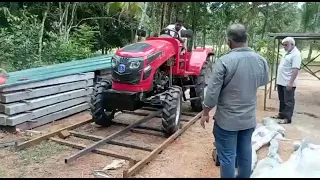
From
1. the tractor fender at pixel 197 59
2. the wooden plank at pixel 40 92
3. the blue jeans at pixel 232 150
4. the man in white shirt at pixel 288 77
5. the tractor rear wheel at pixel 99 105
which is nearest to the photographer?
Result: the blue jeans at pixel 232 150

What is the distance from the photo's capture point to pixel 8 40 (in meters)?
8.21

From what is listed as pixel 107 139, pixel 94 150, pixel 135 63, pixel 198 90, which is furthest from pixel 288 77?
pixel 94 150

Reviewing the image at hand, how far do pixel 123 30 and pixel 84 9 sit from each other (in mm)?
2034

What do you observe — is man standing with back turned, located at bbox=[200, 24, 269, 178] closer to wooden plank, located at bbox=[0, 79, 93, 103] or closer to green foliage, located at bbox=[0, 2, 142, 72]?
wooden plank, located at bbox=[0, 79, 93, 103]

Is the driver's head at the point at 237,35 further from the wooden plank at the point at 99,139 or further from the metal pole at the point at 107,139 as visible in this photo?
the metal pole at the point at 107,139

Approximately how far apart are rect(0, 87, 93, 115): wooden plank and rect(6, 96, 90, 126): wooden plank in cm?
6

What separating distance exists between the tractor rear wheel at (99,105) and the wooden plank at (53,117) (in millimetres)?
861

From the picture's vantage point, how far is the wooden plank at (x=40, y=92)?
5.07 metres

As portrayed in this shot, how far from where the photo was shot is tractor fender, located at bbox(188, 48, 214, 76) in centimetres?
666

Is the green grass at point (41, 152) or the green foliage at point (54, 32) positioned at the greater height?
the green foliage at point (54, 32)

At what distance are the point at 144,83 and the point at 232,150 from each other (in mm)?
2243

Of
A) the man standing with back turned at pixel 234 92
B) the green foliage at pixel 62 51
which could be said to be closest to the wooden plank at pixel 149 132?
the man standing with back turned at pixel 234 92

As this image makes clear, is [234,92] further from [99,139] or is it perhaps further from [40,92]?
[40,92]

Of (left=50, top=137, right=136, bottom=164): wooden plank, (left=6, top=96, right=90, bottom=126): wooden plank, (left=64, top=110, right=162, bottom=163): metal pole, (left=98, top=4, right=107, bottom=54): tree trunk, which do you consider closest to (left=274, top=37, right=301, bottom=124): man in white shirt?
(left=64, top=110, right=162, bottom=163): metal pole
